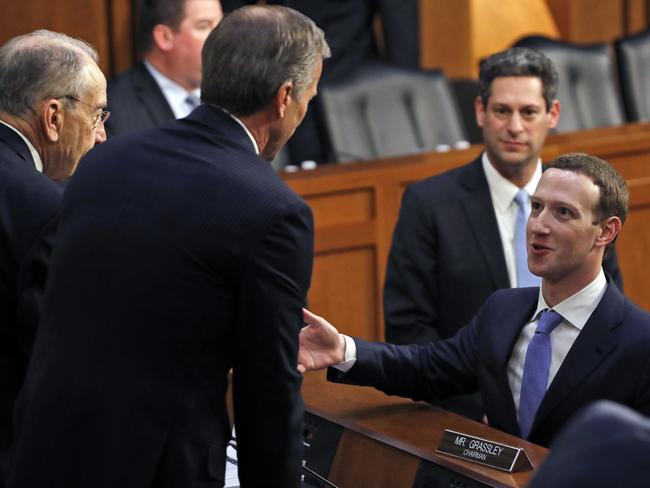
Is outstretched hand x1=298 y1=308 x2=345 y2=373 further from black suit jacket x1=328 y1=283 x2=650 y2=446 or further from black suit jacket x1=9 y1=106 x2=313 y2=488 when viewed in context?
black suit jacket x1=9 y1=106 x2=313 y2=488

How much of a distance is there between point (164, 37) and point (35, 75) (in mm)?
2152

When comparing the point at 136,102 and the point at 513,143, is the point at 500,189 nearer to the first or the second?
the point at 513,143

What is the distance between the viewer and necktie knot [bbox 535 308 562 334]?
209cm

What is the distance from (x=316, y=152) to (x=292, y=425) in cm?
290

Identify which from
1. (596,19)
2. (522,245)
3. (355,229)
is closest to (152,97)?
(355,229)

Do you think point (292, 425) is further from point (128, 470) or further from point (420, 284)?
point (420, 284)

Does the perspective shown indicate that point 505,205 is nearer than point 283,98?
No

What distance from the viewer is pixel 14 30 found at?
446cm

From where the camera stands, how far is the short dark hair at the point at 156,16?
394 cm

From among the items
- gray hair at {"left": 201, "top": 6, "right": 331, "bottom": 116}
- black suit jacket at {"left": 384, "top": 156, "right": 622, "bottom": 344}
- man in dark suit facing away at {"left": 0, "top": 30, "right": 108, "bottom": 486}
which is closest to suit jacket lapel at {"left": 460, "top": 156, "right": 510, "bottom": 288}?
black suit jacket at {"left": 384, "top": 156, "right": 622, "bottom": 344}

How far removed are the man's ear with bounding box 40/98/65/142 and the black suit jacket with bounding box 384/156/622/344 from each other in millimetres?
1128

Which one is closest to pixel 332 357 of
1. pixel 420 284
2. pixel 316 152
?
pixel 420 284

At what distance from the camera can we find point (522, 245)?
2887 mm

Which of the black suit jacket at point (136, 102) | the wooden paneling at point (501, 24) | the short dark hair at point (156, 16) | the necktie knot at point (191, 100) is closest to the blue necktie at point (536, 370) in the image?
the black suit jacket at point (136, 102)
